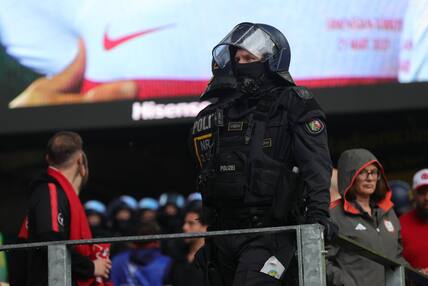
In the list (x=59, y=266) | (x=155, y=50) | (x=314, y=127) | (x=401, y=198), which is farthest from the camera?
(x=155, y=50)

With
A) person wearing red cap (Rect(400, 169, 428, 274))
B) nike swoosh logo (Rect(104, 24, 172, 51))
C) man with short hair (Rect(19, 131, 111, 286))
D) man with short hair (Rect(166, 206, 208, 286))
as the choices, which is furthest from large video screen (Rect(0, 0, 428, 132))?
man with short hair (Rect(19, 131, 111, 286))

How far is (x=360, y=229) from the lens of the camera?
22.0 ft

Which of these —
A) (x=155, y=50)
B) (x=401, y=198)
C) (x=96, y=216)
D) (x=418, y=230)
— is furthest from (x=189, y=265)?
(x=155, y=50)

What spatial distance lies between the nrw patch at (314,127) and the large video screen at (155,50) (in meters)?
6.20

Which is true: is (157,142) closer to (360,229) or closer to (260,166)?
(360,229)

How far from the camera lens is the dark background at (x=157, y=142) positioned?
1153 cm

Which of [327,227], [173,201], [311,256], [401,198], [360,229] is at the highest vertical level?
[173,201]

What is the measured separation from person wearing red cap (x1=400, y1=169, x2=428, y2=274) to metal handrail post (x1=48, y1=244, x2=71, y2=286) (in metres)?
2.76

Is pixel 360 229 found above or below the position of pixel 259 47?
below

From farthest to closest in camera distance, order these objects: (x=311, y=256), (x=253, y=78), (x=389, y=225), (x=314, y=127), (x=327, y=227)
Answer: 1. (x=389, y=225)
2. (x=253, y=78)
3. (x=314, y=127)
4. (x=327, y=227)
5. (x=311, y=256)

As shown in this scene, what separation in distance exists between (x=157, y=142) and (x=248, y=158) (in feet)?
24.3

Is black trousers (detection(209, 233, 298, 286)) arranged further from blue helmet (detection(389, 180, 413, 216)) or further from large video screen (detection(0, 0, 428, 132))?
large video screen (detection(0, 0, 428, 132))

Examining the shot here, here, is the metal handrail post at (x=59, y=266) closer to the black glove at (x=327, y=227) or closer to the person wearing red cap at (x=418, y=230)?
the black glove at (x=327, y=227)

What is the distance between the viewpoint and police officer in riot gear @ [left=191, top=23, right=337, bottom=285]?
17.3 ft
